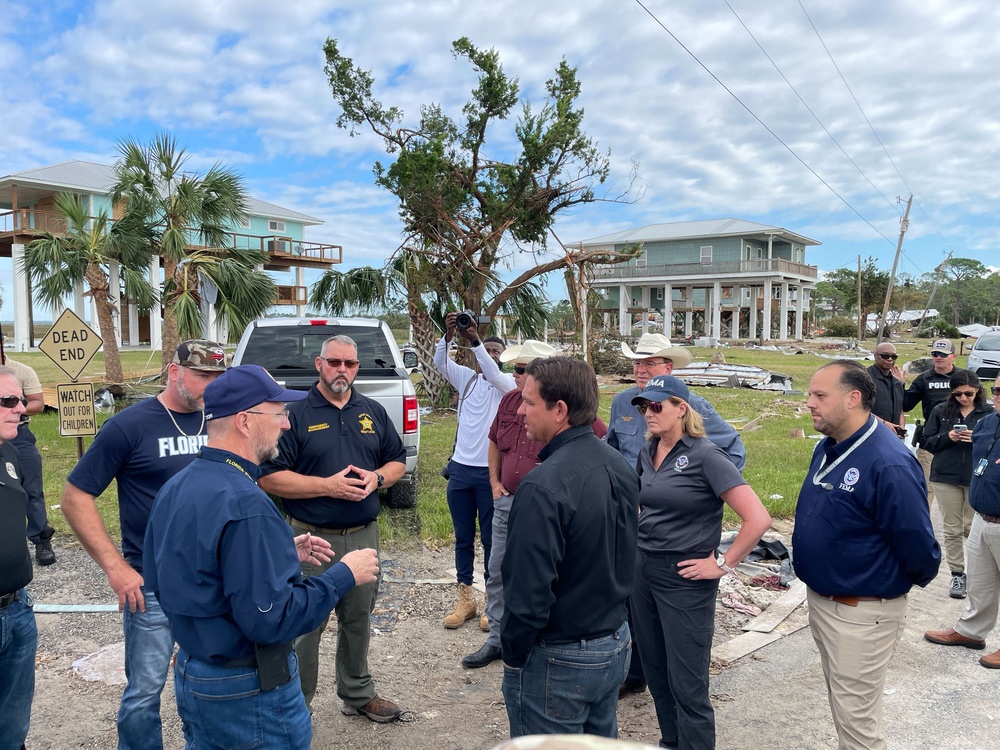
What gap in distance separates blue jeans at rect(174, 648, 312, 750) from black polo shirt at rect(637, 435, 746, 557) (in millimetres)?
1769

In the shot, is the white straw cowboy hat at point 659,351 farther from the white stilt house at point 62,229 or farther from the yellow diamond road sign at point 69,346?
the white stilt house at point 62,229

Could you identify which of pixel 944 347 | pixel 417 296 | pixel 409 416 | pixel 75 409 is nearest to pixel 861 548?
pixel 409 416

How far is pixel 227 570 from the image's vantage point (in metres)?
2.01

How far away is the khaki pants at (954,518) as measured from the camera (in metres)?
5.95

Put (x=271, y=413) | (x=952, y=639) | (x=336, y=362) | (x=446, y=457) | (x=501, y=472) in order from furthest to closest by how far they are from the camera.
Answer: (x=446, y=457) → (x=952, y=639) → (x=501, y=472) → (x=336, y=362) → (x=271, y=413)

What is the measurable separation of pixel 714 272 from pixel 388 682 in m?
48.5

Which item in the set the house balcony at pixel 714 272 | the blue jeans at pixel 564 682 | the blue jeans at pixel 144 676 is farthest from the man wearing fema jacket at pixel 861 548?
the house balcony at pixel 714 272

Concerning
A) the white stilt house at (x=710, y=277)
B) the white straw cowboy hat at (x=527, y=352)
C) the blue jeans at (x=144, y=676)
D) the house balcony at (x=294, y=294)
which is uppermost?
the white stilt house at (x=710, y=277)

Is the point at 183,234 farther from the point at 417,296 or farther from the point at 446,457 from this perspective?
the point at 446,457

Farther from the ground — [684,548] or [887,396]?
[887,396]

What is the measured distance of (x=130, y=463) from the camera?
3.11 meters

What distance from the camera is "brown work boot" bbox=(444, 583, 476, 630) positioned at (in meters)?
4.98

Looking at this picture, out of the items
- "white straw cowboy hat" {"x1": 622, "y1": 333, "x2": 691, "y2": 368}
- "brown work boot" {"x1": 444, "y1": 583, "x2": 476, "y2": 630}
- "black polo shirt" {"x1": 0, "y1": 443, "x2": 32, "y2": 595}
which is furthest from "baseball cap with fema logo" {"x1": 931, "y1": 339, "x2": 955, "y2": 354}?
"black polo shirt" {"x1": 0, "y1": 443, "x2": 32, "y2": 595}

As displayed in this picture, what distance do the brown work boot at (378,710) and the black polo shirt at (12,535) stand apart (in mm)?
1768
